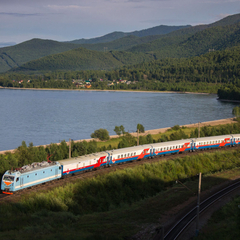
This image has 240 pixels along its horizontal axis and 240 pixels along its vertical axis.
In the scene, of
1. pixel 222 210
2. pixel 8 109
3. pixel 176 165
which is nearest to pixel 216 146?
pixel 176 165

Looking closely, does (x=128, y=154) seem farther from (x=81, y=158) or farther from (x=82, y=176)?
(x=82, y=176)

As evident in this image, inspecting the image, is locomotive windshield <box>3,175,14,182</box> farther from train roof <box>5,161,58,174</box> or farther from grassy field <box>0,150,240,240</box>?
grassy field <box>0,150,240,240</box>

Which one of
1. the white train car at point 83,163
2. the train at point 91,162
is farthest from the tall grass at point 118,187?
the white train car at point 83,163

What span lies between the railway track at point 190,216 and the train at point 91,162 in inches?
416

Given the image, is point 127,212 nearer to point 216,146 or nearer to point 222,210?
point 222,210

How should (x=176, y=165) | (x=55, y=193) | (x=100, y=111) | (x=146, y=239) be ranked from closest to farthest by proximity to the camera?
(x=146, y=239)
(x=55, y=193)
(x=176, y=165)
(x=100, y=111)

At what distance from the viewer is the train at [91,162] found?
23.9 meters

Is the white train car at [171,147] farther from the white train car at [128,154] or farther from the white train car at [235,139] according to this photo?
the white train car at [235,139]

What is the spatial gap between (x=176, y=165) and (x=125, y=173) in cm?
779

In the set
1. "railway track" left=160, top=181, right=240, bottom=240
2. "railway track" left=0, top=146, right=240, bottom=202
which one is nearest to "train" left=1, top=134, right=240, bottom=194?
"railway track" left=0, top=146, right=240, bottom=202

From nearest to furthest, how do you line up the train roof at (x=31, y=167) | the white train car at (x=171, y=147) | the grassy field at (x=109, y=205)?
the grassy field at (x=109, y=205) → the train roof at (x=31, y=167) → the white train car at (x=171, y=147)

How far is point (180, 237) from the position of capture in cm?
1883

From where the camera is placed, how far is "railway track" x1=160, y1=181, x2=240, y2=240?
19.0 m

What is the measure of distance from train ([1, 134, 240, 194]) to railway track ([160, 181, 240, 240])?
1056cm
